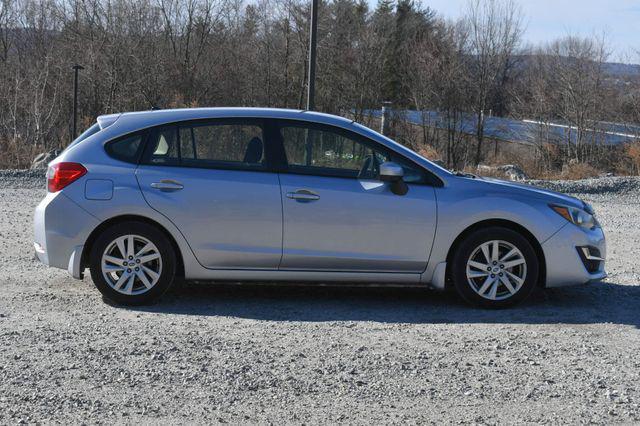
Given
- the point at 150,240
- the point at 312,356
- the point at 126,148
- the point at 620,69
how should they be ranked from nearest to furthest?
the point at 312,356
the point at 150,240
the point at 126,148
the point at 620,69

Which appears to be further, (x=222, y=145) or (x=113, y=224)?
(x=222, y=145)

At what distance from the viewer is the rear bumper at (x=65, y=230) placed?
7.18 m

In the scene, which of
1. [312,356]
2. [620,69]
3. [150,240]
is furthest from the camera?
[620,69]

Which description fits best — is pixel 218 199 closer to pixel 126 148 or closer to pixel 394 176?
pixel 126 148

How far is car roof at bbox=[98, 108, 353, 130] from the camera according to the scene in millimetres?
7434

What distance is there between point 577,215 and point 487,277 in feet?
3.18

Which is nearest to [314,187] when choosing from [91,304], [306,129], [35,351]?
[306,129]

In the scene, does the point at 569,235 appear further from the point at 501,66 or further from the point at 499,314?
the point at 501,66

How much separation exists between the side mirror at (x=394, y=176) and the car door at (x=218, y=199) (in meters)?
0.90

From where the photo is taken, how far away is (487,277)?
24.2 ft

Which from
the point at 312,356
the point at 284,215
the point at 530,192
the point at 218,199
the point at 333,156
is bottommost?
the point at 312,356

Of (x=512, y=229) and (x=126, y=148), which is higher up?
(x=126, y=148)

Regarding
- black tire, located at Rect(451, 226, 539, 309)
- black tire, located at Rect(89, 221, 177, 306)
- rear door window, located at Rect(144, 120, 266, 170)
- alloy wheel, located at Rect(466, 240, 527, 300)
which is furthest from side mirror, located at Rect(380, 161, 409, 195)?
black tire, located at Rect(89, 221, 177, 306)

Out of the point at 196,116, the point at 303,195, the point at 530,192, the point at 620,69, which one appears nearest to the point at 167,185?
the point at 196,116
